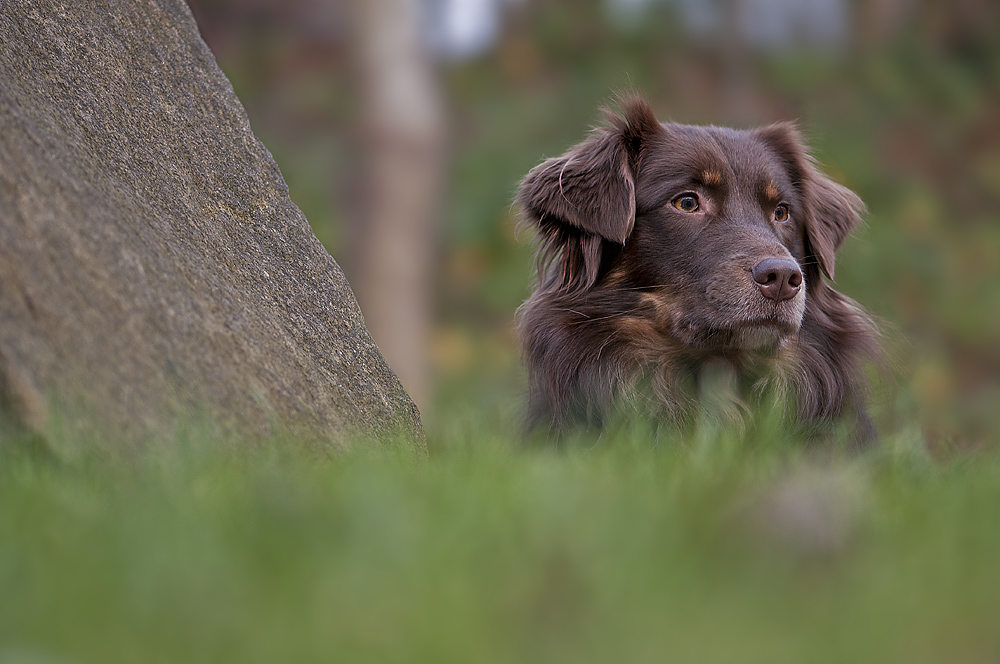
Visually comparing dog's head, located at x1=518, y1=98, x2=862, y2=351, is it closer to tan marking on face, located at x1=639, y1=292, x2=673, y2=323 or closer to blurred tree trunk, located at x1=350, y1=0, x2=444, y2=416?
tan marking on face, located at x1=639, y1=292, x2=673, y2=323

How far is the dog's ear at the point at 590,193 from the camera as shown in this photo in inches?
155

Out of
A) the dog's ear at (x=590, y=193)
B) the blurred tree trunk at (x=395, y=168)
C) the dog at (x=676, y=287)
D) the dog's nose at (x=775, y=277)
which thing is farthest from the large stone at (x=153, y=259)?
the blurred tree trunk at (x=395, y=168)

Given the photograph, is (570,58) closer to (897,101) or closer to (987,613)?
(897,101)

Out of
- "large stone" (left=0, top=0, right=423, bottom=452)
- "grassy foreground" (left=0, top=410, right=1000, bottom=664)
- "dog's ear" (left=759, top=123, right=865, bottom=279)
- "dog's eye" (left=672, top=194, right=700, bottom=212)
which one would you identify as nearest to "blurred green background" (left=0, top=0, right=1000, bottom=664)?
"grassy foreground" (left=0, top=410, right=1000, bottom=664)

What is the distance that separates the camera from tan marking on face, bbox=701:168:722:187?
3.97 metres

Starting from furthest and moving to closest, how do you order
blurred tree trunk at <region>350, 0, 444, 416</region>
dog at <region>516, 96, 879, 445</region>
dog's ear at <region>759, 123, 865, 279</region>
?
blurred tree trunk at <region>350, 0, 444, 416</region> → dog's ear at <region>759, 123, 865, 279</region> → dog at <region>516, 96, 879, 445</region>

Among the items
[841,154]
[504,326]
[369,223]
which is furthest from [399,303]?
[841,154]

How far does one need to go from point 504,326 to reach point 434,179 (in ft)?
8.88

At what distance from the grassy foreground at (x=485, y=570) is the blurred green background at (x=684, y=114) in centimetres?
916

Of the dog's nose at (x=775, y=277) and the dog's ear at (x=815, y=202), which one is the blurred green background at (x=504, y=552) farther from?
the dog's nose at (x=775, y=277)

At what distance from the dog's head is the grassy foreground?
1610 mm

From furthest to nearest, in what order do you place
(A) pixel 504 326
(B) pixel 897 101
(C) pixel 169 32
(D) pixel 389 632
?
(B) pixel 897 101 < (A) pixel 504 326 < (C) pixel 169 32 < (D) pixel 389 632

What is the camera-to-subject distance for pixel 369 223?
10.8 metres

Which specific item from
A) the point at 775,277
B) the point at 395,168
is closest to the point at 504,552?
the point at 775,277
